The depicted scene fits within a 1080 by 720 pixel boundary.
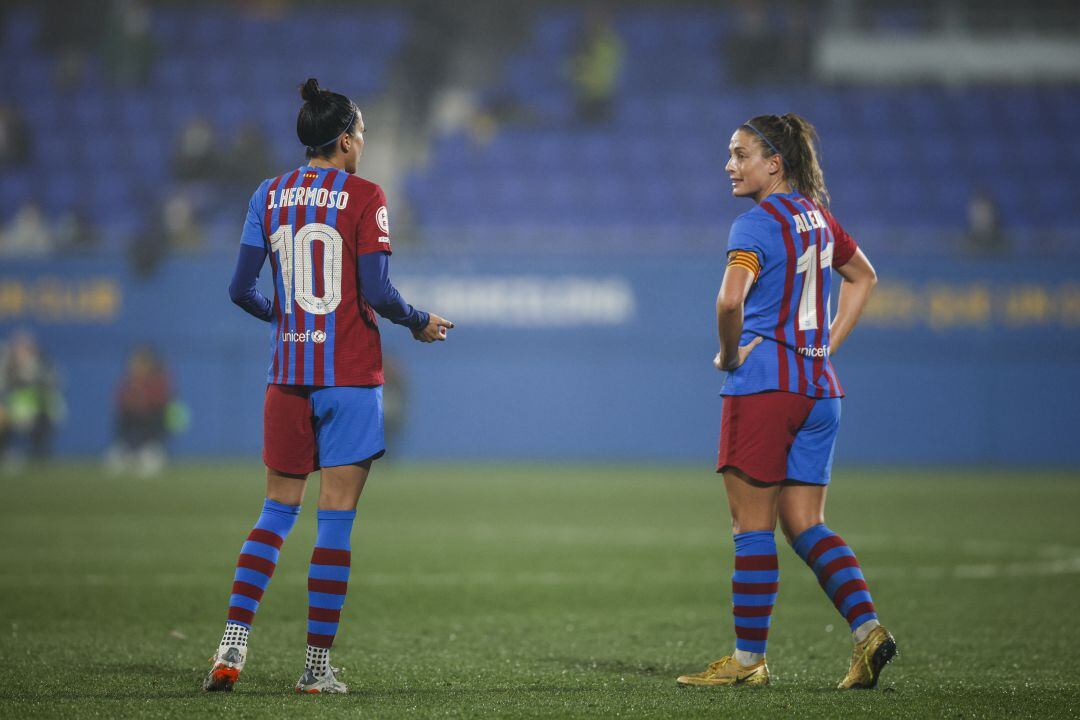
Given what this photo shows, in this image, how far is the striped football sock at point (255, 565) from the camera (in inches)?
210

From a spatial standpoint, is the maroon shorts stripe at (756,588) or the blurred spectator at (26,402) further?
the blurred spectator at (26,402)

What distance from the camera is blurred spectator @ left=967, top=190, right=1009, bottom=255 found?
22.8m

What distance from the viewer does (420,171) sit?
25750 millimetres

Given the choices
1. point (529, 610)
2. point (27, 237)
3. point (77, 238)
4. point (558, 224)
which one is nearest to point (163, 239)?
point (77, 238)

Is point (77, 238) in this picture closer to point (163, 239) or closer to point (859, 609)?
point (163, 239)

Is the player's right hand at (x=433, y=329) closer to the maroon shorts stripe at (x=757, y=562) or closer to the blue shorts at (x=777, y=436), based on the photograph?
the blue shorts at (x=777, y=436)

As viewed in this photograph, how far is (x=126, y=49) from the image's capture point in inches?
1062

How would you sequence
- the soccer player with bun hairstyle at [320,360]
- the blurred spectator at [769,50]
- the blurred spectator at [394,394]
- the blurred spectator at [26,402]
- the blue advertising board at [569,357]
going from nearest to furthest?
the soccer player with bun hairstyle at [320,360] < the blurred spectator at [26,402] < the blurred spectator at [394,394] < the blue advertising board at [569,357] < the blurred spectator at [769,50]

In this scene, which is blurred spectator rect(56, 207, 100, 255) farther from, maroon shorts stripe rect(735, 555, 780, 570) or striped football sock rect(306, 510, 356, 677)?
maroon shorts stripe rect(735, 555, 780, 570)

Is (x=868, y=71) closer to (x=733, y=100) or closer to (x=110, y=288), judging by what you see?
(x=733, y=100)

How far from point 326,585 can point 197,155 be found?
19.9 m

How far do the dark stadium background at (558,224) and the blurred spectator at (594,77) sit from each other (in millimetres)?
69

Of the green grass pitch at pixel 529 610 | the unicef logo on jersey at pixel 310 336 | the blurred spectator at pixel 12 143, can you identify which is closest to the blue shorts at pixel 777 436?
the green grass pitch at pixel 529 610

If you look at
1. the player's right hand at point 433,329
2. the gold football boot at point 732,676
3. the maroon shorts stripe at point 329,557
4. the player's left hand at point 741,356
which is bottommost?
the gold football boot at point 732,676
